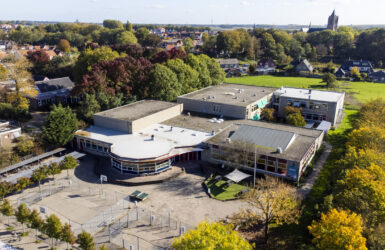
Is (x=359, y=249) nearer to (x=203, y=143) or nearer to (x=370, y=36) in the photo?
(x=203, y=143)

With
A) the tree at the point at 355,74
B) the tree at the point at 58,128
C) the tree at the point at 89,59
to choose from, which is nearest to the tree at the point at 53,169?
the tree at the point at 58,128

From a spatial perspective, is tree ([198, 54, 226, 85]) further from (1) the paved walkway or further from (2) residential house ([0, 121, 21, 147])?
(2) residential house ([0, 121, 21, 147])

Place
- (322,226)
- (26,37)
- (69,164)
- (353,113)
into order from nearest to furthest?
(322,226) < (69,164) < (353,113) < (26,37)

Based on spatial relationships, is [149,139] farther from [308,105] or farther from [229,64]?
[229,64]

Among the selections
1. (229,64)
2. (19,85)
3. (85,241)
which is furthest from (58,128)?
(229,64)

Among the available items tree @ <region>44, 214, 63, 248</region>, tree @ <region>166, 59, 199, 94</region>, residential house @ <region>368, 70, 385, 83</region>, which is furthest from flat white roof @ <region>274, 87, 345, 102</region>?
residential house @ <region>368, 70, 385, 83</region>

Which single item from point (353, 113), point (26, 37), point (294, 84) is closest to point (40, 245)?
point (353, 113)

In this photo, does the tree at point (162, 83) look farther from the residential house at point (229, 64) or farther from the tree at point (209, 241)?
the residential house at point (229, 64)
